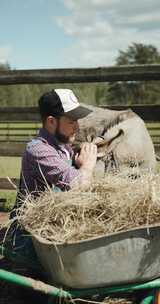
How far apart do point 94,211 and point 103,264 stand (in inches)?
9.9

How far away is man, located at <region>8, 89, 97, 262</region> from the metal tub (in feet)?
1.64

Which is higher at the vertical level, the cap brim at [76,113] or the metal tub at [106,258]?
the cap brim at [76,113]

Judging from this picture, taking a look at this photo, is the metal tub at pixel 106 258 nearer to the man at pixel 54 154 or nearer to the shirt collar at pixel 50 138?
the man at pixel 54 154

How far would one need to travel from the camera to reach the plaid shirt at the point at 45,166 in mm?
2916

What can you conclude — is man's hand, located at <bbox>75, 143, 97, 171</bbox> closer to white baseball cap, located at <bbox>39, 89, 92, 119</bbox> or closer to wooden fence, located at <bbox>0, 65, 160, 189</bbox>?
white baseball cap, located at <bbox>39, 89, 92, 119</bbox>

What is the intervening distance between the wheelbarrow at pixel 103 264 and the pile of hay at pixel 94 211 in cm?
6

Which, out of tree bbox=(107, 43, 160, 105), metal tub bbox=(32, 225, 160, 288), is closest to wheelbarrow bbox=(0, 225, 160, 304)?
metal tub bbox=(32, 225, 160, 288)

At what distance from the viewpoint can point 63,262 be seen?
2.40m

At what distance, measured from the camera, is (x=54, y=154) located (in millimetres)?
2975

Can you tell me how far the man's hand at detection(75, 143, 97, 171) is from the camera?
2.99 meters

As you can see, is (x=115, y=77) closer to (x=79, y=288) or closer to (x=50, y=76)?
(x=50, y=76)

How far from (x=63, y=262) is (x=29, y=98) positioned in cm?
1900

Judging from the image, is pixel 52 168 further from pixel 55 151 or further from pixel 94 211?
pixel 94 211

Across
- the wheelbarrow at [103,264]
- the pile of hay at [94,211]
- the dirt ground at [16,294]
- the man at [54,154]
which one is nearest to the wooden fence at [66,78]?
the dirt ground at [16,294]
